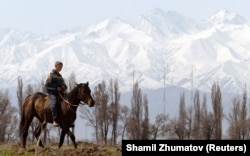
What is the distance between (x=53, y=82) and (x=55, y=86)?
0.45 feet

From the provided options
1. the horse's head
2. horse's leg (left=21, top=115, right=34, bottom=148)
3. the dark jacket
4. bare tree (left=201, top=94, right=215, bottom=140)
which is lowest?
horse's leg (left=21, top=115, right=34, bottom=148)

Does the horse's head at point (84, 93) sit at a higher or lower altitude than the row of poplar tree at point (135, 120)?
lower

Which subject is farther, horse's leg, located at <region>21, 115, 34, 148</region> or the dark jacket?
horse's leg, located at <region>21, 115, 34, 148</region>

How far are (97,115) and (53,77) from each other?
211 ft

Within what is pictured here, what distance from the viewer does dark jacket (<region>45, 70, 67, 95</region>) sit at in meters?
19.2

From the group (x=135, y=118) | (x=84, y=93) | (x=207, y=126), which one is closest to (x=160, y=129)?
(x=135, y=118)

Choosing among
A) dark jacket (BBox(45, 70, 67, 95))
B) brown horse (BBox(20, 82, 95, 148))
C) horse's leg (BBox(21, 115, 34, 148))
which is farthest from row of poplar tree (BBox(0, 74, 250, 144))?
dark jacket (BBox(45, 70, 67, 95))

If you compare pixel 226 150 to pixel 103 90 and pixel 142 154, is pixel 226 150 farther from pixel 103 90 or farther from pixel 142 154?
pixel 103 90

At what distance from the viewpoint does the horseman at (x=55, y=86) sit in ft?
62.9

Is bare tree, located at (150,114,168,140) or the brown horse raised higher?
bare tree, located at (150,114,168,140)

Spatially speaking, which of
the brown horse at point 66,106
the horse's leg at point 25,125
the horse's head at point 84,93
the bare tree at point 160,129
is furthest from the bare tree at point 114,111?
the horse's head at point 84,93

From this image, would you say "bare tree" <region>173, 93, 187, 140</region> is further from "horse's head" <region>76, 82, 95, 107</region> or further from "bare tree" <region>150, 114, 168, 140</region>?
"horse's head" <region>76, 82, 95, 107</region>

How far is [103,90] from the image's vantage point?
8606 centimetres

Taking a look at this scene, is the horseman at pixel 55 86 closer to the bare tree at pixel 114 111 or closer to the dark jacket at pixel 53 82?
the dark jacket at pixel 53 82
